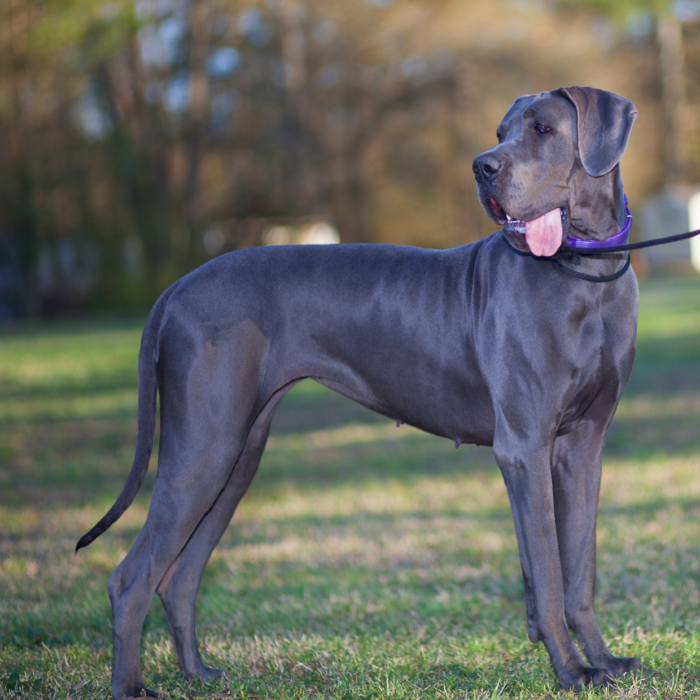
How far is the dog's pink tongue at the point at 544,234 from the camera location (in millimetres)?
2873

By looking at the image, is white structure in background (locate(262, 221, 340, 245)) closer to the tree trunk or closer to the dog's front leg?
the tree trunk

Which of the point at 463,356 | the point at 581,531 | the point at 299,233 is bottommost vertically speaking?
the point at 581,531

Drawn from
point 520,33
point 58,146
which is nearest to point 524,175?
point 58,146

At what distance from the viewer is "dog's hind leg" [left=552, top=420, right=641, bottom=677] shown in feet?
10.4

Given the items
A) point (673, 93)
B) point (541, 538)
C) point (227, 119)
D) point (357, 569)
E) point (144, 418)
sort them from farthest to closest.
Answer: point (673, 93), point (227, 119), point (357, 569), point (144, 418), point (541, 538)

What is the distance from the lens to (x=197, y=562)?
342 centimetres

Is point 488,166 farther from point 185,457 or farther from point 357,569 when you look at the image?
point 357,569

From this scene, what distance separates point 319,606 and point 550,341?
200 centimetres

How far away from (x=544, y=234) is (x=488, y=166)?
31 centimetres

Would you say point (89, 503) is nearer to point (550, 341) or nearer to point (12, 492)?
point (12, 492)

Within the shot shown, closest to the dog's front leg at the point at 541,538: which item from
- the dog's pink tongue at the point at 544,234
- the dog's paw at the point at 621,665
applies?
the dog's paw at the point at 621,665

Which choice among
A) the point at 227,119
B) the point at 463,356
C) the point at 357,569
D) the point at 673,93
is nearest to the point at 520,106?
the point at 463,356

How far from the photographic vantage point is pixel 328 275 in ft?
10.7

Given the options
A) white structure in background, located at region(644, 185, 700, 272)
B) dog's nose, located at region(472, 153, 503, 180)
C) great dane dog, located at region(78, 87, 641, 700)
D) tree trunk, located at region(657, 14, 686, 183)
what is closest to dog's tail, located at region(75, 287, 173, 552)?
great dane dog, located at region(78, 87, 641, 700)
